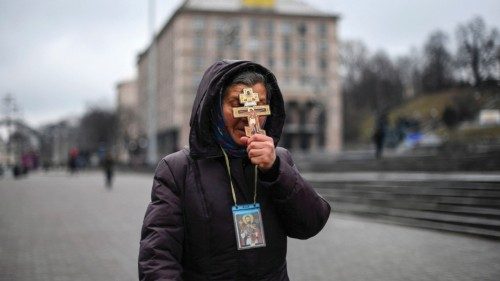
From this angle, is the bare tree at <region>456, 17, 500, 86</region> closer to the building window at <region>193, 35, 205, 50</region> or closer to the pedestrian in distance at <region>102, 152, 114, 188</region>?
the pedestrian in distance at <region>102, 152, 114, 188</region>

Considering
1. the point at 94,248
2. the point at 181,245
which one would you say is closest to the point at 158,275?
the point at 181,245

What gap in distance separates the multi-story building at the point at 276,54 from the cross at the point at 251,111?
244 ft

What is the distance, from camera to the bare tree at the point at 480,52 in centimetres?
1498

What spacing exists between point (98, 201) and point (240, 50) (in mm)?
64357

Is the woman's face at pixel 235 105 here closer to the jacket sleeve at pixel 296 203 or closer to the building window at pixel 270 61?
the jacket sleeve at pixel 296 203

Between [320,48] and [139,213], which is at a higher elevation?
[320,48]

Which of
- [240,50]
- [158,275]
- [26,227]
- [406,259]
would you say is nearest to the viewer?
[158,275]

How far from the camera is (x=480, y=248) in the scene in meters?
8.30

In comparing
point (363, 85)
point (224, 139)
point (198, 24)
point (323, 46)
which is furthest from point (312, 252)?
point (363, 85)

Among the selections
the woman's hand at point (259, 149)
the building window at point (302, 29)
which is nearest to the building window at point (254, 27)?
the building window at point (302, 29)

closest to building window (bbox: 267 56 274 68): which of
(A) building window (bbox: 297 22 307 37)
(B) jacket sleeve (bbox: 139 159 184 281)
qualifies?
(A) building window (bbox: 297 22 307 37)

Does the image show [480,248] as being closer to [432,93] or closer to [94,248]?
[94,248]

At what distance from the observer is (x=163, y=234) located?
7.31 feet

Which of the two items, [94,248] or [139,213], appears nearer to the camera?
[94,248]
